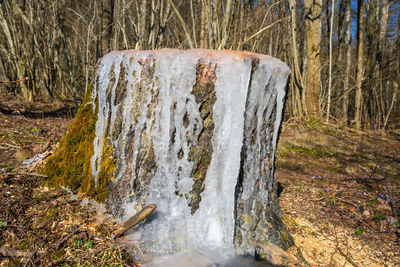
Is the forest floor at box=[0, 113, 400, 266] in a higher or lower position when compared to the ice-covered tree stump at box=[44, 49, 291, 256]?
lower

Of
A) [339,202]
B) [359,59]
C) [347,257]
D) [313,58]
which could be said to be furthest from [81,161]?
[359,59]

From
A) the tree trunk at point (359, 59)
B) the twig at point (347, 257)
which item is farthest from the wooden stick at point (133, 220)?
the tree trunk at point (359, 59)

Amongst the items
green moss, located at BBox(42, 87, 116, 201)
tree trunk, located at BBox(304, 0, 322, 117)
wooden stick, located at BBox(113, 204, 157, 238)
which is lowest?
wooden stick, located at BBox(113, 204, 157, 238)

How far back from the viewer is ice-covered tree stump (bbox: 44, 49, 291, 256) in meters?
1.64

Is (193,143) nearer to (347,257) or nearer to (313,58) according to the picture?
(347,257)

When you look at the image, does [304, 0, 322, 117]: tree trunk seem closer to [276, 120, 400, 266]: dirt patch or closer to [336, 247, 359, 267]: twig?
[276, 120, 400, 266]: dirt patch

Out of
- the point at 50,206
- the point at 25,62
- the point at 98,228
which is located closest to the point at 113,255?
the point at 98,228

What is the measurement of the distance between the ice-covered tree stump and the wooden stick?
0.08 meters

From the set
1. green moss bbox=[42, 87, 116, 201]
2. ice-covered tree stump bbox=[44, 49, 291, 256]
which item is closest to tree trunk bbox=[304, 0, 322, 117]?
ice-covered tree stump bbox=[44, 49, 291, 256]

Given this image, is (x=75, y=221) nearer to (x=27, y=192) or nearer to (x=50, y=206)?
(x=50, y=206)

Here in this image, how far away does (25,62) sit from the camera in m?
6.10

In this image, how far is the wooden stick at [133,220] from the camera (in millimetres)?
1587

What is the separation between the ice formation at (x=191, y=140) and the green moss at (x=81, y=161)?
121 mm

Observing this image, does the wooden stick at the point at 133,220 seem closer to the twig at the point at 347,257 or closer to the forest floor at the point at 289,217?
the forest floor at the point at 289,217
